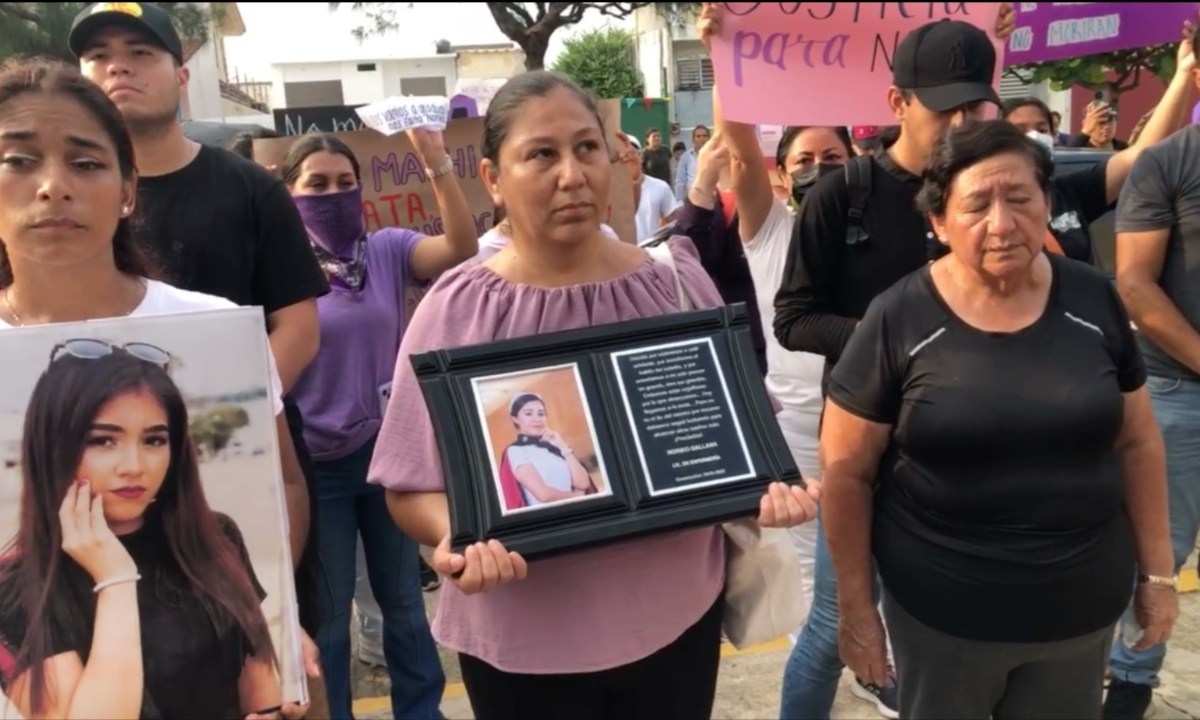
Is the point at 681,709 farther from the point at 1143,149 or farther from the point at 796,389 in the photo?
the point at 1143,149

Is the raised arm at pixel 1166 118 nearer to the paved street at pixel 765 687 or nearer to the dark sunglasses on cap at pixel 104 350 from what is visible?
the paved street at pixel 765 687

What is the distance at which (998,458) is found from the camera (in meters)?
1.88

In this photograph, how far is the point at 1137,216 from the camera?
9.06 feet

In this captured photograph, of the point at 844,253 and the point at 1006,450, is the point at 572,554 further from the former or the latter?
the point at 844,253

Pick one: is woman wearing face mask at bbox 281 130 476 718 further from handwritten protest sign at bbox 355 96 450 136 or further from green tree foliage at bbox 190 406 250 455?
green tree foliage at bbox 190 406 250 455

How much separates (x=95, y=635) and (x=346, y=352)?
157cm

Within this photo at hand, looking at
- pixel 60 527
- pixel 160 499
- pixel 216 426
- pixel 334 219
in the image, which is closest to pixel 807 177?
pixel 334 219

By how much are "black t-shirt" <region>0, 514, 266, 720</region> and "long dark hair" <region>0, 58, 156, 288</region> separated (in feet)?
1.66

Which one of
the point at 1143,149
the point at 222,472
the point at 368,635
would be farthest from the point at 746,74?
the point at 368,635

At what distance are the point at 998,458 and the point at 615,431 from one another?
0.82 metres

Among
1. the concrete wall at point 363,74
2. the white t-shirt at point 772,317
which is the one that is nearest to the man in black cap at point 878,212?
the white t-shirt at point 772,317

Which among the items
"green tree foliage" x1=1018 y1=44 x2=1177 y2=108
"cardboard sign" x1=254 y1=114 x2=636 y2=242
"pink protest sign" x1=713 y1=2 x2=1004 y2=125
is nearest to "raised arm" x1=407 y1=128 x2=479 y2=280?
"cardboard sign" x1=254 y1=114 x2=636 y2=242

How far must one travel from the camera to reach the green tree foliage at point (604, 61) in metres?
35.6

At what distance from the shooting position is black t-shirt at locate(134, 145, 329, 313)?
2098mm
